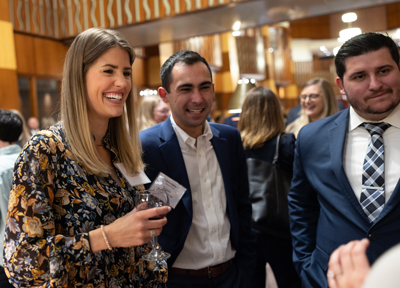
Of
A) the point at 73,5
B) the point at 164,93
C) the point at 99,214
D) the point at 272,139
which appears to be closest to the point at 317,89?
the point at 272,139

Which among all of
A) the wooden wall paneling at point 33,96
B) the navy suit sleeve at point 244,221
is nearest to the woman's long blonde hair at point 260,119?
the navy suit sleeve at point 244,221

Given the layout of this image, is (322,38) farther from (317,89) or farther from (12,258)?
(12,258)

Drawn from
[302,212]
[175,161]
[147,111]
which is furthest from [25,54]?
[302,212]

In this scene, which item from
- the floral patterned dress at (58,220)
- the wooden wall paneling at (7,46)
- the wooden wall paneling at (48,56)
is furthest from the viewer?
the wooden wall paneling at (48,56)

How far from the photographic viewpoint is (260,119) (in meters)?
3.05

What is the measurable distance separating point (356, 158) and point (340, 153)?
8 centimetres

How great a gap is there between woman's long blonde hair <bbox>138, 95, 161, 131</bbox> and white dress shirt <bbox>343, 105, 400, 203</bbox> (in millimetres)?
3071

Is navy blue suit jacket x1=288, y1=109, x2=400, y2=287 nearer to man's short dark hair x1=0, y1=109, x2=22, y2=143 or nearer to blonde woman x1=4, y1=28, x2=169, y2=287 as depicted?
blonde woman x1=4, y1=28, x2=169, y2=287

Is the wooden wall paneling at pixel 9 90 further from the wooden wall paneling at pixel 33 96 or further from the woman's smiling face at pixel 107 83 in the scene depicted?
the woman's smiling face at pixel 107 83

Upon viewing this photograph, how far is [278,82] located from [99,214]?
16.1 metres

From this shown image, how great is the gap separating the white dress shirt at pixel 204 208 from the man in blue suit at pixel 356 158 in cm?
47

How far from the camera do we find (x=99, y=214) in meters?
1.45

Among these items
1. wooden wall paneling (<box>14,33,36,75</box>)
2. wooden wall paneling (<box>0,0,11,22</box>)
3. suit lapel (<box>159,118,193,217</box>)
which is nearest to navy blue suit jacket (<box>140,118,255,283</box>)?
suit lapel (<box>159,118,193,217</box>)

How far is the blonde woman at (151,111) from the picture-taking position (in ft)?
15.3
